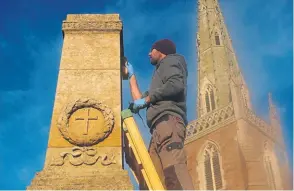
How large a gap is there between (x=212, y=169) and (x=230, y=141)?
10.0ft

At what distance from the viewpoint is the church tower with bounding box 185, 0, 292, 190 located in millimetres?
33250

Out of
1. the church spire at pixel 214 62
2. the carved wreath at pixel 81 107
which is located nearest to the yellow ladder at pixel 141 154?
the carved wreath at pixel 81 107

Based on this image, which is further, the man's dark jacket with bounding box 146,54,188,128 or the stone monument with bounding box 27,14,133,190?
the stone monument with bounding box 27,14,133,190

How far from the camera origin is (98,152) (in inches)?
178

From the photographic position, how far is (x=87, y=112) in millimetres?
4750

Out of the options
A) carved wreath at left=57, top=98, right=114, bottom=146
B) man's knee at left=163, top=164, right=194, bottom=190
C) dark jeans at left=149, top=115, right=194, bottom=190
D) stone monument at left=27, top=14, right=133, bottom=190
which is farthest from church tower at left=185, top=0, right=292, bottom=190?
man's knee at left=163, top=164, right=194, bottom=190

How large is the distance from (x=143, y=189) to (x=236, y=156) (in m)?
30.8

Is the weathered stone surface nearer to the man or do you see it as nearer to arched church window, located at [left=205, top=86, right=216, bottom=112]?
the man

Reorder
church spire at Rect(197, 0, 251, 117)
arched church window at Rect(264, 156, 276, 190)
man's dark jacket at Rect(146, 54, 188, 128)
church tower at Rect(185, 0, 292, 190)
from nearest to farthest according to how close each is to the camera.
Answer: man's dark jacket at Rect(146, 54, 188, 128)
church tower at Rect(185, 0, 292, 190)
arched church window at Rect(264, 156, 276, 190)
church spire at Rect(197, 0, 251, 117)

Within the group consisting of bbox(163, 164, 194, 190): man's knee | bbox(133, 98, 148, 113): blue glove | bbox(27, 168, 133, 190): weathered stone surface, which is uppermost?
bbox(133, 98, 148, 113): blue glove

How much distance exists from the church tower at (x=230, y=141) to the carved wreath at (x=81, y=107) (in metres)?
28.1

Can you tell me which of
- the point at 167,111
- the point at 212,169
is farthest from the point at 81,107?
the point at 212,169

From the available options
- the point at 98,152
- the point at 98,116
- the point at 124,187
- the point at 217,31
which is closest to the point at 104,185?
the point at 124,187

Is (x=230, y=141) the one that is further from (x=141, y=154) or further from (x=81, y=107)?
(x=141, y=154)
